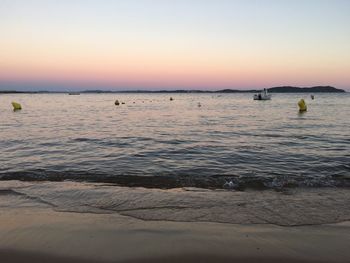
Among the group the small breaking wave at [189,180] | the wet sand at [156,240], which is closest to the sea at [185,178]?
the small breaking wave at [189,180]

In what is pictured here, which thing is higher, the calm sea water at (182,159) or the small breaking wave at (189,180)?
the small breaking wave at (189,180)

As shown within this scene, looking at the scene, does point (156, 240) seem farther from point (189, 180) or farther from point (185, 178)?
point (185, 178)

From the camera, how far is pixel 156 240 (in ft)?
18.8

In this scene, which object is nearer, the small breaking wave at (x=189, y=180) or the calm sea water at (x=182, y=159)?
the small breaking wave at (x=189, y=180)

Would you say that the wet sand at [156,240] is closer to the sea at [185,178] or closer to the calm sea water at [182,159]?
the sea at [185,178]

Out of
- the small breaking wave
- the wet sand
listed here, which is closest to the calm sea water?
the small breaking wave

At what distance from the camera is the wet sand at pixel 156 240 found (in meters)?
5.11

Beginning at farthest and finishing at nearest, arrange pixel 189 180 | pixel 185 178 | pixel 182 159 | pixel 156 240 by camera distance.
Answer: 1. pixel 182 159
2. pixel 185 178
3. pixel 189 180
4. pixel 156 240

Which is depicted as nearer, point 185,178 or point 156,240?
point 156,240

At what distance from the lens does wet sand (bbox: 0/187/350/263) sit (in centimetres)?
511

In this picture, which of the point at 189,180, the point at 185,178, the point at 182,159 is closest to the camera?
the point at 189,180

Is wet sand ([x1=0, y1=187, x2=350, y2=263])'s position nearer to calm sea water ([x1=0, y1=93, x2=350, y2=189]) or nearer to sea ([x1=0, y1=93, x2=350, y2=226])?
sea ([x1=0, y1=93, x2=350, y2=226])

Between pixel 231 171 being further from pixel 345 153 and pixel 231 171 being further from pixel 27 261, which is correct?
pixel 27 261

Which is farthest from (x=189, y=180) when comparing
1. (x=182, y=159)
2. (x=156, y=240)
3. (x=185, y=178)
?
(x=156, y=240)
